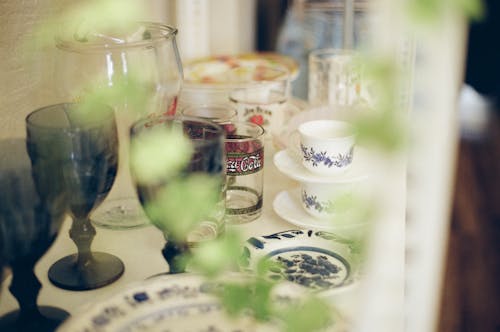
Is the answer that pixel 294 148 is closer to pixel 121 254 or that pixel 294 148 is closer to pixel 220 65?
pixel 121 254

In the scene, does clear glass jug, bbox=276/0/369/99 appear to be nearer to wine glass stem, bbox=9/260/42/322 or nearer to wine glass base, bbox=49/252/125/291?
wine glass base, bbox=49/252/125/291

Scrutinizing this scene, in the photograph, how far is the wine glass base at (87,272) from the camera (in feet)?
2.16

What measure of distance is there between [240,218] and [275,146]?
22cm

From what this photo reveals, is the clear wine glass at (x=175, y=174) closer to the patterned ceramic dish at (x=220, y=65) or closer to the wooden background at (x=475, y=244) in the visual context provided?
the patterned ceramic dish at (x=220, y=65)

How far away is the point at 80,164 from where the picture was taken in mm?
601

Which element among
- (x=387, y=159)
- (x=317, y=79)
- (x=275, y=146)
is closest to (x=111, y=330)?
(x=387, y=159)

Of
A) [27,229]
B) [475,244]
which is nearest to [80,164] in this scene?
[27,229]

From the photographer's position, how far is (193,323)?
54 centimetres

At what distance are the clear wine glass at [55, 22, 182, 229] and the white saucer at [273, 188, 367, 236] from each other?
0.57 ft

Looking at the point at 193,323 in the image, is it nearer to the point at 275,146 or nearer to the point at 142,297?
the point at 142,297

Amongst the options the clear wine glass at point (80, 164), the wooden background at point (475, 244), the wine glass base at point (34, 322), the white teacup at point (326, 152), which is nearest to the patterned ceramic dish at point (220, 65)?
the white teacup at point (326, 152)

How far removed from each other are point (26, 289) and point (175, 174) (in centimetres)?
19

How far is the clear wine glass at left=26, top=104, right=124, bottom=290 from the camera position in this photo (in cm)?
59

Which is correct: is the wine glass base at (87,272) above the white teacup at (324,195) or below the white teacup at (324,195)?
below
